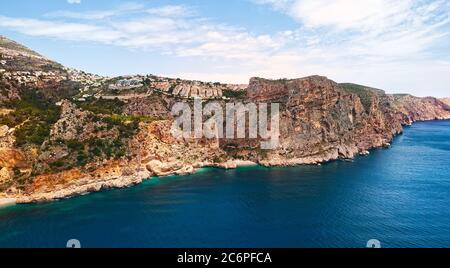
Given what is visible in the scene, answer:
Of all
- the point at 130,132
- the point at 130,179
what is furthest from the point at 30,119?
the point at 130,179

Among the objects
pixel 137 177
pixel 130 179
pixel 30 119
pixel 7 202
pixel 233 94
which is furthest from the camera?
pixel 233 94

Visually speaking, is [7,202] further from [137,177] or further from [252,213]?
[252,213]

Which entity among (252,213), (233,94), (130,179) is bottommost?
(252,213)

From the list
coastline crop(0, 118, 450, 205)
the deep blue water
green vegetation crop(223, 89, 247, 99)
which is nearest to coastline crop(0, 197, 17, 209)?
coastline crop(0, 118, 450, 205)

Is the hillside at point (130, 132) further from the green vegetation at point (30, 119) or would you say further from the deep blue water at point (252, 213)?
the deep blue water at point (252, 213)

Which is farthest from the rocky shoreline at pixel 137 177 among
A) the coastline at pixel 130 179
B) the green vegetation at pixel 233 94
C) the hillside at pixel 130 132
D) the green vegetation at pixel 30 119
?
the green vegetation at pixel 233 94

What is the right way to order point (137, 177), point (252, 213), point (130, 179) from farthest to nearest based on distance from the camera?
point (137, 177) < point (130, 179) < point (252, 213)
